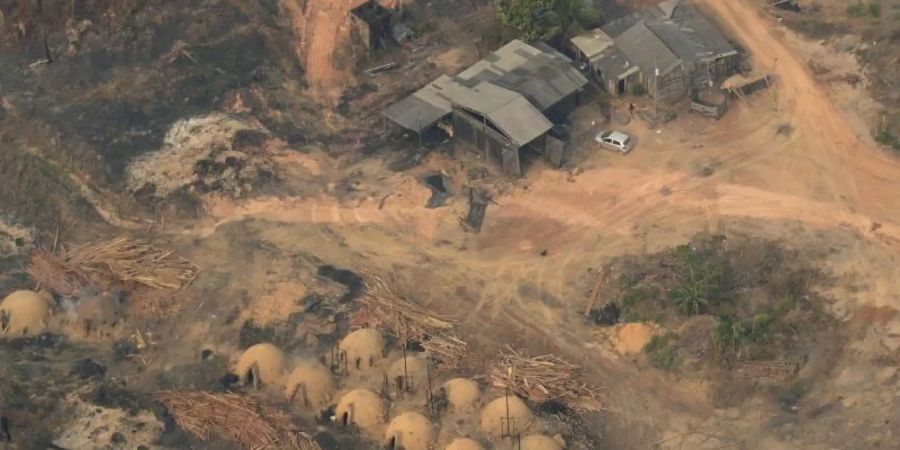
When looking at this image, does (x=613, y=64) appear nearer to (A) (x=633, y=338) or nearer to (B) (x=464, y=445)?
(A) (x=633, y=338)

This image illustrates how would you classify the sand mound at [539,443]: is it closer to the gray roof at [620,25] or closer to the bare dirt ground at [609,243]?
the bare dirt ground at [609,243]

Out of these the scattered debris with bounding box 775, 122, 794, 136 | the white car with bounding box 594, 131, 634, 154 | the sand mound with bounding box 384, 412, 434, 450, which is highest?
the scattered debris with bounding box 775, 122, 794, 136

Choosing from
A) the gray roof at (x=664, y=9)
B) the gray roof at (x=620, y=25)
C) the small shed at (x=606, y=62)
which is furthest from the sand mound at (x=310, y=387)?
the gray roof at (x=664, y=9)

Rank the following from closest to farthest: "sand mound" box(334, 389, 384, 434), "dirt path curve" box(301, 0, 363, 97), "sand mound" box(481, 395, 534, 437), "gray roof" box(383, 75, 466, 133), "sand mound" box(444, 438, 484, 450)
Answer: "sand mound" box(444, 438, 484, 450)
"sand mound" box(481, 395, 534, 437)
"sand mound" box(334, 389, 384, 434)
"gray roof" box(383, 75, 466, 133)
"dirt path curve" box(301, 0, 363, 97)

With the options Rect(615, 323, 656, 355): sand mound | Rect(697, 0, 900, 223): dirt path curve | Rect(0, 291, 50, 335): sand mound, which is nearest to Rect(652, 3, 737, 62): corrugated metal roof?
Rect(697, 0, 900, 223): dirt path curve

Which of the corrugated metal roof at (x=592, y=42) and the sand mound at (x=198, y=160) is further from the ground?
the corrugated metal roof at (x=592, y=42)

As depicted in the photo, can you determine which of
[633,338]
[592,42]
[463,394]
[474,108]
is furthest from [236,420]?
[592,42]

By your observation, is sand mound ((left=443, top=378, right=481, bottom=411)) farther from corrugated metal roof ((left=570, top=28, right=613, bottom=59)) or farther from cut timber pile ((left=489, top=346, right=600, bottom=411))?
corrugated metal roof ((left=570, top=28, right=613, bottom=59))
